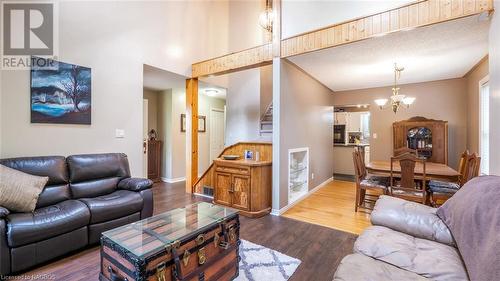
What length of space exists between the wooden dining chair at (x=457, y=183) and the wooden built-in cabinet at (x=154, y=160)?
215 inches

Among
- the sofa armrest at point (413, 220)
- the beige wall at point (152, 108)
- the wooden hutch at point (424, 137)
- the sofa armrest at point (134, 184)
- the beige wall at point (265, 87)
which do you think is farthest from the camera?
the beige wall at point (152, 108)

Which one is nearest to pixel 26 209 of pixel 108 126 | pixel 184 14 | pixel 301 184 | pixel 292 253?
pixel 108 126

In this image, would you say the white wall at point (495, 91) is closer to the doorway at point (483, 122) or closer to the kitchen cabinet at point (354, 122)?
the doorway at point (483, 122)

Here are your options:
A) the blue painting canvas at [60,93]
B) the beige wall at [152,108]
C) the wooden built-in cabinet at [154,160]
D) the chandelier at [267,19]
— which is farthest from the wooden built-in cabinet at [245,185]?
the beige wall at [152,108]

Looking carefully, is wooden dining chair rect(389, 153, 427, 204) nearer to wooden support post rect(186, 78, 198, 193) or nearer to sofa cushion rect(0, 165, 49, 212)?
wooden support post rect(186, 78, 198, 193)

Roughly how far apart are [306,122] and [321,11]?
6.15 ft

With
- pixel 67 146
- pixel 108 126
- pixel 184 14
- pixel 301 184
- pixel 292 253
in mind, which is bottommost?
pixel 292 253

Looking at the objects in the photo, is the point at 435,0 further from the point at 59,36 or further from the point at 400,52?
the point at 59,36

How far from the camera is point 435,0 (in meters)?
2.34

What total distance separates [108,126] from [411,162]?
4282 mm

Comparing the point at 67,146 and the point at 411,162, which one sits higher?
the point at 67,146

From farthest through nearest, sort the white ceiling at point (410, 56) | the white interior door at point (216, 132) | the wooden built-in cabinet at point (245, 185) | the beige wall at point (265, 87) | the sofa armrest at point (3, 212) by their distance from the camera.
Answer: the white interior door at point (216, 132) < the beige wall at point (265, 87) < the wooden built-in cabinet at point (245, 185) < the white ceiling at point (410, 56) < the sofa armrest at point (3, 212)

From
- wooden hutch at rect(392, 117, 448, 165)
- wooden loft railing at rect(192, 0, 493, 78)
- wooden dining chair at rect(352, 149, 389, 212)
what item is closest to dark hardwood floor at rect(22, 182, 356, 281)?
wooden dining chair at rect(352, 149, 389, 212)

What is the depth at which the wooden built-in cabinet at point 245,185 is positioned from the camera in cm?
328
